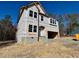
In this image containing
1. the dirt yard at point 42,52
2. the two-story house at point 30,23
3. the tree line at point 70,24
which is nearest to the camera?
the dirt yard at point 42,52

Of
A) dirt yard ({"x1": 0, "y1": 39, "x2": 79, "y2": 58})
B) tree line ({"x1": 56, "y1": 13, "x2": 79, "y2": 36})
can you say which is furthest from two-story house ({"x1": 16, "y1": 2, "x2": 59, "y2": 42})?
tree line ({"x1": 56, "y1": 13, "x2": 79, "y2": 36})

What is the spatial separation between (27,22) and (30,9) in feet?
5.97

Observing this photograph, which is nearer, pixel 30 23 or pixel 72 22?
pixel 30 23

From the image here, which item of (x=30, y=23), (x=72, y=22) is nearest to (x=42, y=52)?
(x=30, y=23)

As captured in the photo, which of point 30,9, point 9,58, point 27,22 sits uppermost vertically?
point 30,9

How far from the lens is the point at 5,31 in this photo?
25.0 metres

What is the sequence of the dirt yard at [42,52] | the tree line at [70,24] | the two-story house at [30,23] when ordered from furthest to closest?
the tree line at [70,24]
the two-story house at [30,23]
the dirt yard at [42,52]

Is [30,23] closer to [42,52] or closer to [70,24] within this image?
[42,52]

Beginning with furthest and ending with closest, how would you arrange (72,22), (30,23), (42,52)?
(72,22) < (30,23) < (42,52)

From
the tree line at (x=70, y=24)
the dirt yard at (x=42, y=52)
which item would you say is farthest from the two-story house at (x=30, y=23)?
the tree line at (x=70, y=24)

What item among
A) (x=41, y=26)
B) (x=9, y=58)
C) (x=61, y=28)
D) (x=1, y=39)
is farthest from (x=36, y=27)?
(x=61, y=28)

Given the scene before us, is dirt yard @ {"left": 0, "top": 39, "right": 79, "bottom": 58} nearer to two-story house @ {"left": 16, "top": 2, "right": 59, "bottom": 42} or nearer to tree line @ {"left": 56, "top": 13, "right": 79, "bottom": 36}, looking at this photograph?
two-story house @ {"left": 16, "top": 2, "right": 59, "bottom": 42}

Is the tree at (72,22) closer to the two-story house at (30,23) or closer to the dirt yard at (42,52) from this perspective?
the two-story house at (30,23)

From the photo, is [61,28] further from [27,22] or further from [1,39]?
[27,22]
